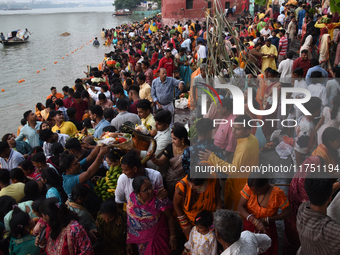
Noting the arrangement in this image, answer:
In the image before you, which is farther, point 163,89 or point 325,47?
point 325,47

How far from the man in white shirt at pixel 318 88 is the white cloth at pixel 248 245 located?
335cm

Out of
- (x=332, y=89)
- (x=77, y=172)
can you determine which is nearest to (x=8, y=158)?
(x=77, y=172)

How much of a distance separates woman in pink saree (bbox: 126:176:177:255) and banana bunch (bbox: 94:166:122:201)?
0.54 m

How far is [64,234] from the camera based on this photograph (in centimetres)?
239

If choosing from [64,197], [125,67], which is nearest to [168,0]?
[125,67]

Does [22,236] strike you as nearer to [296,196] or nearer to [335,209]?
[296,196]

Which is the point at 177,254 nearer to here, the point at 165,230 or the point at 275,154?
the point at 165,230

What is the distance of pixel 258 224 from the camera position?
232cm

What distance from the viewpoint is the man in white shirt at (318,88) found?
4.56m

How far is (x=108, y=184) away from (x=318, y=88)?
3.84 m

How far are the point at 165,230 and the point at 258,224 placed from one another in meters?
1.00

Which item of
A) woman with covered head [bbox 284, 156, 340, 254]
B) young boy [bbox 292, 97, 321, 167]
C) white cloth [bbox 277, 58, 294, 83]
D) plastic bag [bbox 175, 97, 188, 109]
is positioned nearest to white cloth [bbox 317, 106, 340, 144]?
young boy [bbox 292, 97, 321, 167]

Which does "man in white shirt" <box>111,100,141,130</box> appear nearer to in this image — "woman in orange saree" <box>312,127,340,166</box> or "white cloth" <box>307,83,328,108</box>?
"woman in orange saree" <box>312,127,340,166</box>

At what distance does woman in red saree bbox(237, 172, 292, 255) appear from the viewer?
229 cm
